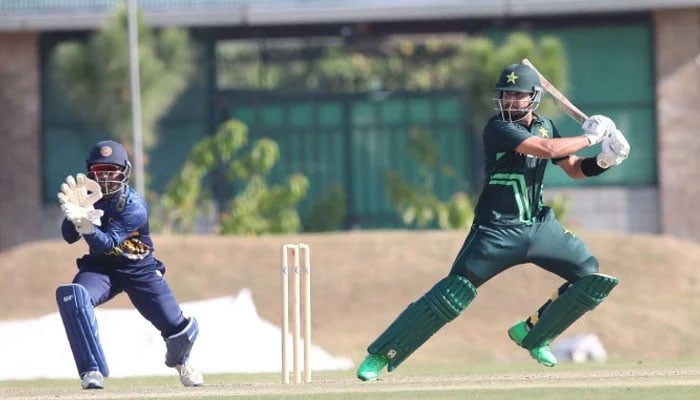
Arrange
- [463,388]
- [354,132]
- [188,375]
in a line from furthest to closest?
1. [354,132]
2. [188,375]
3. [463,388]

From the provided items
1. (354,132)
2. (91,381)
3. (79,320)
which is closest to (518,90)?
(79,320)

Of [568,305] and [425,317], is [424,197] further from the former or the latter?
[425,317]

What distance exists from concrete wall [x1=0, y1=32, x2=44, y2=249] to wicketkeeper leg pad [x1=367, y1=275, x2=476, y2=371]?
17.6 metres

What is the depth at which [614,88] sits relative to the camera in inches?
1082

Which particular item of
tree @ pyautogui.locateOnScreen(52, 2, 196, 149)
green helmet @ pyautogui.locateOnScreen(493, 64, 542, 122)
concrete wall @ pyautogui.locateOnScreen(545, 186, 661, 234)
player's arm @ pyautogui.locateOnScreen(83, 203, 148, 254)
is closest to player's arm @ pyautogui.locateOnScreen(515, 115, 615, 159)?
green helmet @ pyautogui.locateOnScreen(493, 64, 542, 122)

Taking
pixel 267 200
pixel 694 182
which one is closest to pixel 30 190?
pixel 267 200

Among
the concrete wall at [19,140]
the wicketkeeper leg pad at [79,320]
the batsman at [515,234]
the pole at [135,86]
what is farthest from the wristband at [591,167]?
the concrete wall at [19,140]

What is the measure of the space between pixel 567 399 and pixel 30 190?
769 inches

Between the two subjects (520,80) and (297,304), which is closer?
(520,80)

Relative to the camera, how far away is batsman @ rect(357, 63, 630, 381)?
1057 centimetres

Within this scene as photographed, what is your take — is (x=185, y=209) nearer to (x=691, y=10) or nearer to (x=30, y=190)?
(x=30, y=190)

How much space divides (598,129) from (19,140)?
18.2 metres

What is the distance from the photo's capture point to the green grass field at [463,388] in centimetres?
941

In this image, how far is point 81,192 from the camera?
34.6ft
